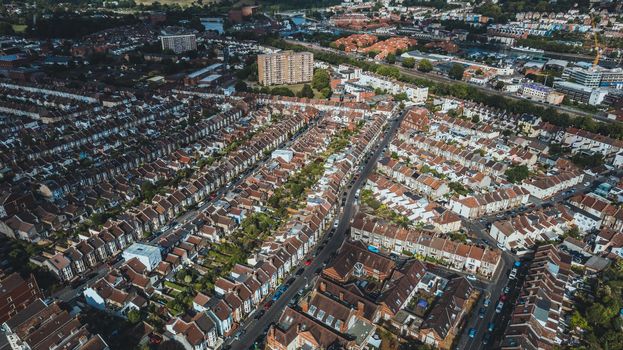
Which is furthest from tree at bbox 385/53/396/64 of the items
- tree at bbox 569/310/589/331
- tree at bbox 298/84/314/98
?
tree at bbox 569/310/589/331

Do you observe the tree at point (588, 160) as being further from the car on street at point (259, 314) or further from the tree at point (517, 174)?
the car on street at point (259, 314)

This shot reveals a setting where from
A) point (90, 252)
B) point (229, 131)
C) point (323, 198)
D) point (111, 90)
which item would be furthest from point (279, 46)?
point (90, 252)

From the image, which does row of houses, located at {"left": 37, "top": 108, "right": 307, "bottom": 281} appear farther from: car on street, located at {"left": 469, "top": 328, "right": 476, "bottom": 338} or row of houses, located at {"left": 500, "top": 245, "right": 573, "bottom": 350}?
row of houses, located at {"left": 500, "top": 245, "right": 573, "bottom": 350}

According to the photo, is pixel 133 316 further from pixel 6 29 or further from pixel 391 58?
pixel 6 29

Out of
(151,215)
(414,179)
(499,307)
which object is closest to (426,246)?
(499,307)

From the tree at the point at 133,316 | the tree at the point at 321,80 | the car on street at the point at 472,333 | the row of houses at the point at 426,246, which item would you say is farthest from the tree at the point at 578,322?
the tree at the point at 321,80

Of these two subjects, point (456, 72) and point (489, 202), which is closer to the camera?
point (489, 202)

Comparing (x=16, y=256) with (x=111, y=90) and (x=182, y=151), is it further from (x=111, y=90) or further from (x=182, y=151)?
(x=111, y=90)

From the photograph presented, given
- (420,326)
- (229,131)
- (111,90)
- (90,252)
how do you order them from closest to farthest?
1. (420,326)
2. (90,252)
3. (229,131)
4. (111,90)
